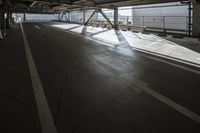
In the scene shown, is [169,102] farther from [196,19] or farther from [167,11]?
[167,11]

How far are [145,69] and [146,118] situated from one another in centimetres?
265

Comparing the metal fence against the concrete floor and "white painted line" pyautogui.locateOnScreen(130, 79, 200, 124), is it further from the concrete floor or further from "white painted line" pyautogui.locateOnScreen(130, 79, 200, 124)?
"white painted line" pyautogui.locateOnScreen(130, 79, 200, 124)

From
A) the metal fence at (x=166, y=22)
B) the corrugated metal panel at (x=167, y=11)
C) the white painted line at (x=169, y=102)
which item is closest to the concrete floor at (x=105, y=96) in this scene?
the white painted line at (x=169, y=102)

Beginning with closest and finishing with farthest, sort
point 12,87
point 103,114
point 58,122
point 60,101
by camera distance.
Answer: point 58,122 < point 103,114 < point 60,101 < point 12,87

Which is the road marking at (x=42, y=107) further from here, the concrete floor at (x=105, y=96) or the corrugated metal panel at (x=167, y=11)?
the corrugated metal panel at (x=167, y=11)

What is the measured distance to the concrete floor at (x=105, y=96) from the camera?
2.49m

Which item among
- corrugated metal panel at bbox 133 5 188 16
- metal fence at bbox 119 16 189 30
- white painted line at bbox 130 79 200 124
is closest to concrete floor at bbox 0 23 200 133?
white painted line at bbox 130 79 200 124

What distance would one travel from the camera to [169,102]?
3135 millimetres

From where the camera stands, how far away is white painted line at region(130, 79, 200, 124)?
270 centimetres

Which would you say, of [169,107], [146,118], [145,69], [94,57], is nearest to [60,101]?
[146,118]

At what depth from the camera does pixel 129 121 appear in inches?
101

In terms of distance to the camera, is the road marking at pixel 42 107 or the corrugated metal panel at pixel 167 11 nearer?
the road marking at pixel 42 107

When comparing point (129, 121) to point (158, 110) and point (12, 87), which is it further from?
point (12, 87)

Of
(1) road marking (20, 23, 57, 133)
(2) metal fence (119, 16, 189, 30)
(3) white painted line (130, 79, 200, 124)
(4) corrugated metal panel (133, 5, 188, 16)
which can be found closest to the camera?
(1) road marking (20, 23, 57, 133)
